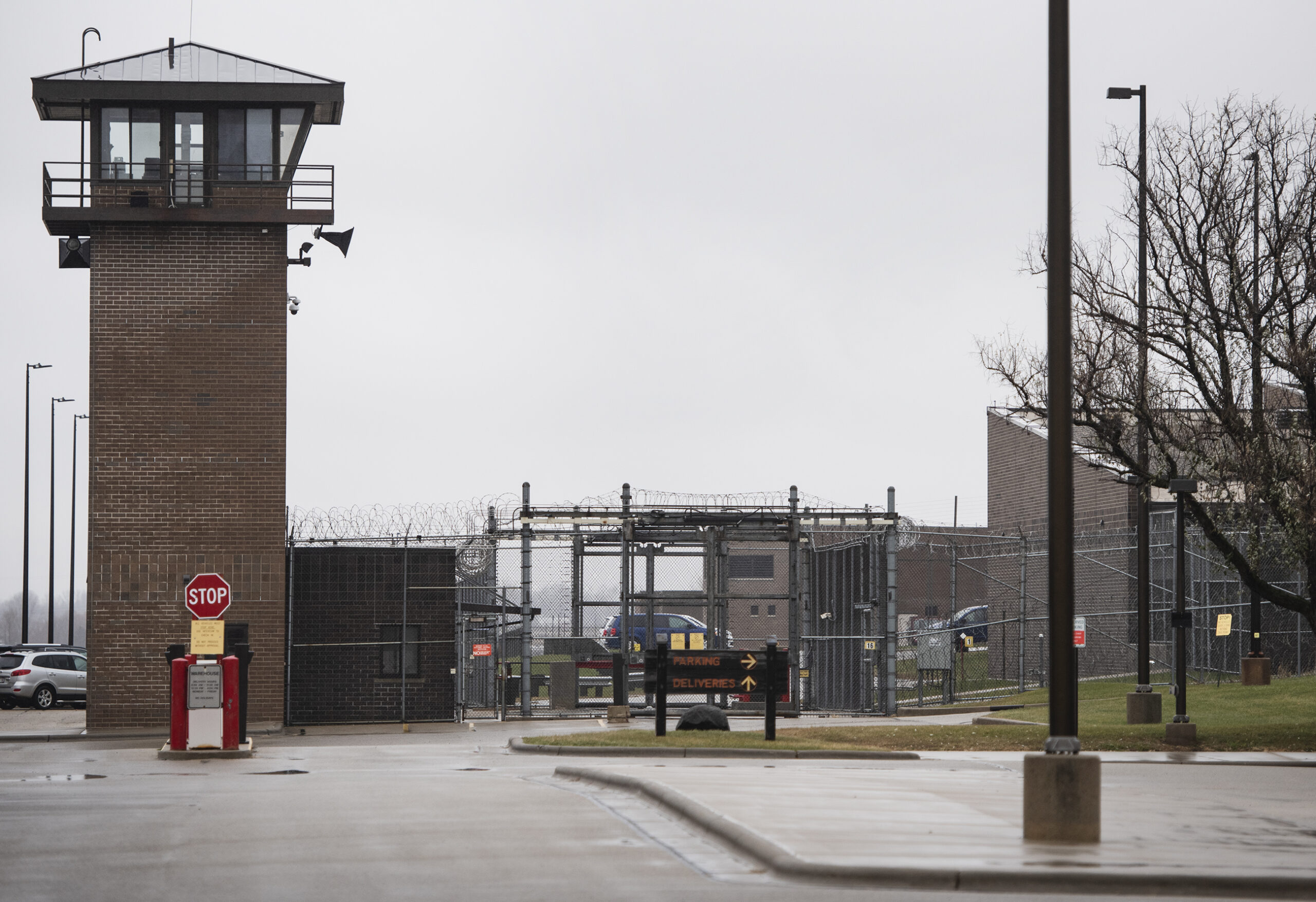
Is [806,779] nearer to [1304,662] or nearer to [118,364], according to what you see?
[118,364]

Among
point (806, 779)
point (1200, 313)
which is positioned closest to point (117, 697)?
point (806, 779)

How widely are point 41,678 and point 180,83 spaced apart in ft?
52.3

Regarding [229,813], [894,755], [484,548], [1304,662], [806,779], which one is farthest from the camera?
[1304,662]

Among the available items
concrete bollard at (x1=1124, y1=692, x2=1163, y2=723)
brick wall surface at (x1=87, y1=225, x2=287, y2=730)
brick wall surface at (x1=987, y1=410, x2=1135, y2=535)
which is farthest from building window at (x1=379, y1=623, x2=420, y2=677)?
brick wall surface at (x1=987, y1=410, x2=1135, y2=535)

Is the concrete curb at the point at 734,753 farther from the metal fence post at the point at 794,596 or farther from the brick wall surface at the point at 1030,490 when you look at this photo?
the brick wall surface at the point at 1030,490

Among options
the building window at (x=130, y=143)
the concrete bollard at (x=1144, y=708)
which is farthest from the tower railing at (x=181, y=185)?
the concrete bollard at (x=1144, y=708)

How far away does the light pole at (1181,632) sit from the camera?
19.9m

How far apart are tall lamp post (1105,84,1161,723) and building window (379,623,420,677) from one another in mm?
12714

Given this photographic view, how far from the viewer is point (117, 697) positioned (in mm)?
25641

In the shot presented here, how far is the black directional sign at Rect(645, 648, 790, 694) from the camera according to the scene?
20.5m

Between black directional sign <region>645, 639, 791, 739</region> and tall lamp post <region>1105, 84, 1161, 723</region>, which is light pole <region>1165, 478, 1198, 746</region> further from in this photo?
black directional sign <region>645, 639, 791, 739</region>

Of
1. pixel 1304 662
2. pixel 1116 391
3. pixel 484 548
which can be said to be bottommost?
pixel 1304 662

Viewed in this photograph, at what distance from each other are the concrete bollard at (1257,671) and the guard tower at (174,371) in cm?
1820

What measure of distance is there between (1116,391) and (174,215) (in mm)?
16229
